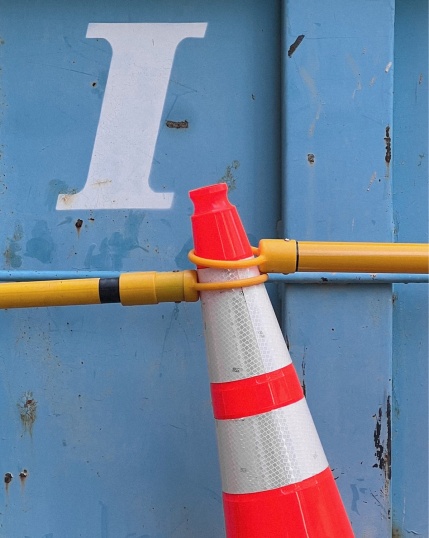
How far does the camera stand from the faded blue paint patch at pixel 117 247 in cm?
140

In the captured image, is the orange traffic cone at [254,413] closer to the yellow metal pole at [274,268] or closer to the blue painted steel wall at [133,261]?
the yellow metal pole at [274,268]

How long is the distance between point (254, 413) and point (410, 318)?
1.86ft

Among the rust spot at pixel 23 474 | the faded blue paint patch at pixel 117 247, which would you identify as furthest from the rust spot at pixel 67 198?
the rust spot at pixel 23 474

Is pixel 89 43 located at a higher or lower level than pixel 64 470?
higher

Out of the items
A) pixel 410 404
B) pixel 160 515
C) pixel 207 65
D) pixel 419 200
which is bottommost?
pixel 160 515

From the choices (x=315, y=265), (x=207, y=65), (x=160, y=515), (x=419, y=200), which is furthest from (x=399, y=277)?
(x=160, y=515)

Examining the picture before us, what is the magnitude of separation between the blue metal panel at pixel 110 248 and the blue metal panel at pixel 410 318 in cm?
29

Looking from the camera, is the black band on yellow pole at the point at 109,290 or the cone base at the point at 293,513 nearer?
the cone base at the point at 293,513

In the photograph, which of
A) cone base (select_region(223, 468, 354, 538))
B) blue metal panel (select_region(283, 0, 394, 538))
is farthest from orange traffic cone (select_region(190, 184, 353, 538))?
blue metal panel (select_region(283, 0, 394, 538))

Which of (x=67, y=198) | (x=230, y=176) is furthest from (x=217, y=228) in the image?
(x=67, y=198)

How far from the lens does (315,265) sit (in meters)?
1.06

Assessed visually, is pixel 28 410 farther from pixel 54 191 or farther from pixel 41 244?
pixel 54 191

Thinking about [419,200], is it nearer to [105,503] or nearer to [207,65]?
[207,65]

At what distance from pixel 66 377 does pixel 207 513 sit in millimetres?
443
